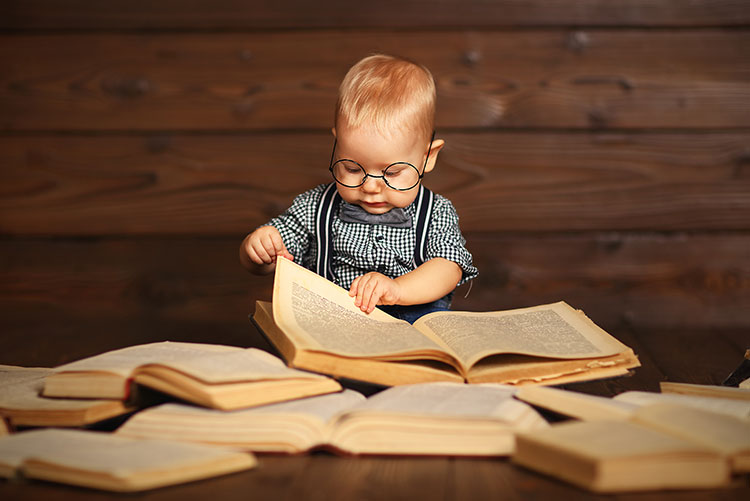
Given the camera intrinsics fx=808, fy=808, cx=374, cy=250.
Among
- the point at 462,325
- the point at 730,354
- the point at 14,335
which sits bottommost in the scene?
the point at 14,335

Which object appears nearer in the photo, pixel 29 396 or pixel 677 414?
pixel 677 414

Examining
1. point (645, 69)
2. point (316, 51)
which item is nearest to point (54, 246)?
point (316, 51)

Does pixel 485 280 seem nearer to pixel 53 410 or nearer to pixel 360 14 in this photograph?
pixel 360 14

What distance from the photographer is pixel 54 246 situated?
6.68 feet

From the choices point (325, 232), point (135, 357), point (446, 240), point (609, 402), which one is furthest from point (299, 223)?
point (609, 402)

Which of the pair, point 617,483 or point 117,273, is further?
point 117,273

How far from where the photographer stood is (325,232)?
57.9 inches

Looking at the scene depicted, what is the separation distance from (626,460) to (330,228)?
80cm

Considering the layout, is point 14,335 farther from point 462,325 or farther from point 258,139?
point 462,325

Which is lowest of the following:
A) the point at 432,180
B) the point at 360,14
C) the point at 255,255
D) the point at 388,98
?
the point at 255,255

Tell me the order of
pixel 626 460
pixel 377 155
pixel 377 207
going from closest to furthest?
1. pixel 626 460
2. pixel 377 155
3. pixel 377 207

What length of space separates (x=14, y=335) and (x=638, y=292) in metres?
1.48

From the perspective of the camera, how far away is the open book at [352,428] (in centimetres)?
89

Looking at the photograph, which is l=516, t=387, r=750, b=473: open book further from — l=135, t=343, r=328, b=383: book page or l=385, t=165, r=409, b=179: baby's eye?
l=385, t=165, r=409, b=179: baby's eye
